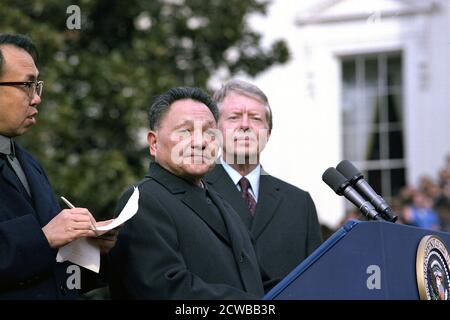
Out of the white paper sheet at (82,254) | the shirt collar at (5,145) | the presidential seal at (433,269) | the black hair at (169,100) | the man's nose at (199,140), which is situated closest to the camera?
the presidential seal at (433,269)

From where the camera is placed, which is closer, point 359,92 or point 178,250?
point 178,250

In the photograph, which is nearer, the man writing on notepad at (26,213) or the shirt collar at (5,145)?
the man writing on notepad at (26,213)

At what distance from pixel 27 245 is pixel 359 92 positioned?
41.3ft

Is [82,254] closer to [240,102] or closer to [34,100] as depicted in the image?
[34,100]

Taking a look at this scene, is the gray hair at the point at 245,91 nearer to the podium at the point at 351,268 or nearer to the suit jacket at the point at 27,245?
the suit jacket at the point at 27,245

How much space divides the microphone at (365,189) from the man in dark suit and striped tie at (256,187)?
880 millimetres

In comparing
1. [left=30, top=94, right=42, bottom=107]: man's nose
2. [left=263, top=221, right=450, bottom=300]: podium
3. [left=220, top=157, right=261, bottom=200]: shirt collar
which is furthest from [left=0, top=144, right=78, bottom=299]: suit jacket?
[left=220, top=157, right=261, bottom=200]: shirt collar

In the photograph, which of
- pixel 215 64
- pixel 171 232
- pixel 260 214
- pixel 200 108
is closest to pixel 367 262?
pixel 171 232

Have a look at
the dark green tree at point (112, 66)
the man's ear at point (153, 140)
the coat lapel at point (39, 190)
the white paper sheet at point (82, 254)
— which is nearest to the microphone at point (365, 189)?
the man's ear at point (153, 140)

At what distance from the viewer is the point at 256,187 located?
195 inches

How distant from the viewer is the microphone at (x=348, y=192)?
3660 millimetres

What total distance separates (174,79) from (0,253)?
28.7ft

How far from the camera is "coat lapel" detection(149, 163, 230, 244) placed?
3.73 metres

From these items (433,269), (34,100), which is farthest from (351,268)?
(34,100)
